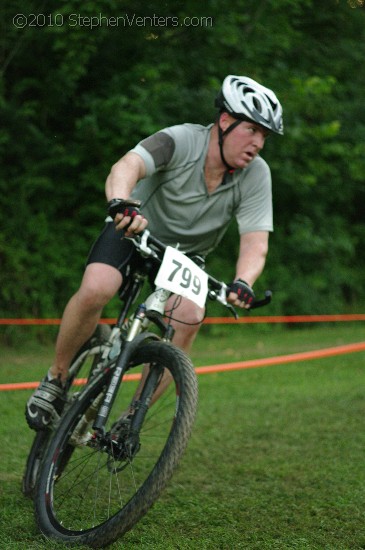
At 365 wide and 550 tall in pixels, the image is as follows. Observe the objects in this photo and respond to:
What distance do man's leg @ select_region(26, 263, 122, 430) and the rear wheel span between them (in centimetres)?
4

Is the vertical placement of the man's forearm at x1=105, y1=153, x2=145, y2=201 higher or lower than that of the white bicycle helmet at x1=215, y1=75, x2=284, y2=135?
lower

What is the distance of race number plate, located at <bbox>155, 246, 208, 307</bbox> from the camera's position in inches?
134

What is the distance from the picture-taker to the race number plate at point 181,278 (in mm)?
3412

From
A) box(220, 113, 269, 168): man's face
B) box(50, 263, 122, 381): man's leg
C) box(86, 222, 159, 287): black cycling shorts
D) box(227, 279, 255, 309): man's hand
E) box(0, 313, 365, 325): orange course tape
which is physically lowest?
box(0, 313, 365, 325): orange course tape

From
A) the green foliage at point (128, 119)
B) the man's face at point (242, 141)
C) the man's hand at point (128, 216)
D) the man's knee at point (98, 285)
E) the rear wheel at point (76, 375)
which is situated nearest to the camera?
the man's hand at point (128, 216)

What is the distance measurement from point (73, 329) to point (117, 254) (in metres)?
0.39

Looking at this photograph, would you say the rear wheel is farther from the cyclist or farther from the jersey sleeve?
the jersey sleeve

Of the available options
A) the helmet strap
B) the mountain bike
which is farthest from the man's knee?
the helmet strap

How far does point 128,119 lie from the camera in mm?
12758

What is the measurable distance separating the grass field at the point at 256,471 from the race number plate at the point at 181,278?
35.7 inches

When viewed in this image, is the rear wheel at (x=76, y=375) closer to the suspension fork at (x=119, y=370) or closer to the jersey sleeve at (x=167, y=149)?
the suspension fork at (x=119, y=370)

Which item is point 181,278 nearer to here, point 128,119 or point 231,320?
point 128,119

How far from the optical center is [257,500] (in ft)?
13.4

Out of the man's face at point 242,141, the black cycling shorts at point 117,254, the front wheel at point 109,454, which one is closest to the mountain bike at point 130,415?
the front wheel at point 109,454
